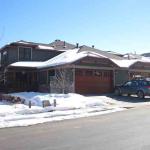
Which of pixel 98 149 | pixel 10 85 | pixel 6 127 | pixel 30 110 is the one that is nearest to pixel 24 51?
pixel 10 85

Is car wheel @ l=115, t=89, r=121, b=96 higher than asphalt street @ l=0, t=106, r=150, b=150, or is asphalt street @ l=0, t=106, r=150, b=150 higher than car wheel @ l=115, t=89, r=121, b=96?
car wheel @ l=115, t=89, r=121, b=96

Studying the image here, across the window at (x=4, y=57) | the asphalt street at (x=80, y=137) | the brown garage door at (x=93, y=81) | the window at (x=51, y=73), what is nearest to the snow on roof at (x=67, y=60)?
the window at (x=51, y=73)

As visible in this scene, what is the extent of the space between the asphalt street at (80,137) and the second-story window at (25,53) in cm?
2386

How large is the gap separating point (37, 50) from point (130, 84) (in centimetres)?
1381

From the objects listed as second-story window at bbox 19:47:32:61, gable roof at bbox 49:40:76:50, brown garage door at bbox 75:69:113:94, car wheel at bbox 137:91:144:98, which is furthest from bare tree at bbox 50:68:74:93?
gable roof at bbox 49:40:76:50

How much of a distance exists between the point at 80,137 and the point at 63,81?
59.2 ft

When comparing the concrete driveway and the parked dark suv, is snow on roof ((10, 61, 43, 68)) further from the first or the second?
the concrete driveway

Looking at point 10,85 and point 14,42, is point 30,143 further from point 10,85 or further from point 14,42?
point 14,42

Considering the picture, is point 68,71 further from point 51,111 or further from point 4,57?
point 4,57

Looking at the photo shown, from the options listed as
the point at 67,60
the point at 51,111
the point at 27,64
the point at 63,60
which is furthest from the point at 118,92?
the point at 51,111

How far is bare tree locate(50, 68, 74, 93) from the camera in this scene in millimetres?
27328

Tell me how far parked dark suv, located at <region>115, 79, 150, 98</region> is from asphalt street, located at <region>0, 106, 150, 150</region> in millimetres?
13344

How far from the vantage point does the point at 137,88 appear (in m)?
26.1

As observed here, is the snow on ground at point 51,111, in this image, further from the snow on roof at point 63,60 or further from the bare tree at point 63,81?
the snow on roof at point 63,60
